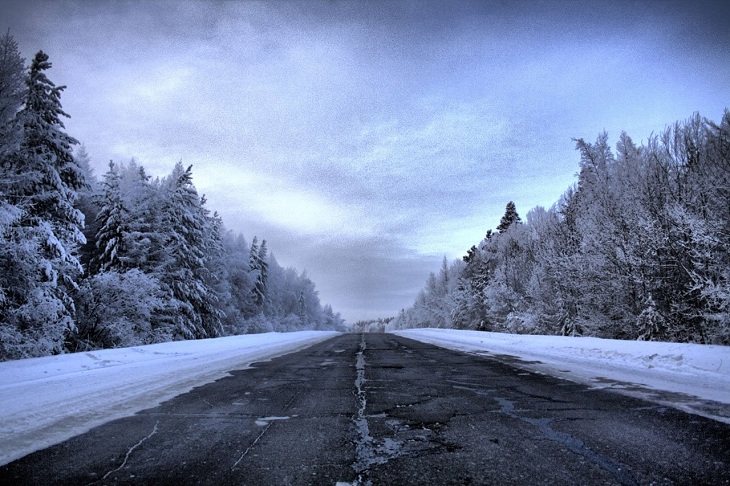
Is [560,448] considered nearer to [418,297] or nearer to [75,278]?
[75,278]

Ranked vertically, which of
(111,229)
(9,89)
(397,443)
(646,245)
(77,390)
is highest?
(9,89)

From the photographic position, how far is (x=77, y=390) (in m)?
5.92

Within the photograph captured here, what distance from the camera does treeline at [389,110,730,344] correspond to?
13.8m

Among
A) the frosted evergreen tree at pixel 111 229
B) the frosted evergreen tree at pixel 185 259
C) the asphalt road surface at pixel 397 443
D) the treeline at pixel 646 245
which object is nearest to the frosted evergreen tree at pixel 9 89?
the frosted evergreen tree at pixel 111 229

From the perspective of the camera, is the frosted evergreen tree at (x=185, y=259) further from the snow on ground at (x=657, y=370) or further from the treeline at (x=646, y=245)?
the treeline at (x=646, y=245)

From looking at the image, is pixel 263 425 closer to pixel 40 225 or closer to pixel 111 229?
pixel 40 225

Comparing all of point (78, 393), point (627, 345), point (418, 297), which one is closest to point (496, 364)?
point (627, 345)

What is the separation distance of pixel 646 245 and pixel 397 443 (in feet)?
58.6

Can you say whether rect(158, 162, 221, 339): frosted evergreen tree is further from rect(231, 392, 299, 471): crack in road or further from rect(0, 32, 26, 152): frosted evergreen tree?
rect(231, 392, 299, 471): crack in road

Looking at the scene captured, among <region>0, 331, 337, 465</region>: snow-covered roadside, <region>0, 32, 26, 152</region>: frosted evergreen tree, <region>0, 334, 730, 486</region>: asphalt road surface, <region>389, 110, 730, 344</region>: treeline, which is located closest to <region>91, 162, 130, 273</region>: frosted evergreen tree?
<region>0, 32, 26, 152</region>: frosted evergreen tree

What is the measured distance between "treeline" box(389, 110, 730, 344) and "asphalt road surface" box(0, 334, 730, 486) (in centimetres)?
1200

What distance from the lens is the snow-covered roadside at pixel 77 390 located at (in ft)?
12.8

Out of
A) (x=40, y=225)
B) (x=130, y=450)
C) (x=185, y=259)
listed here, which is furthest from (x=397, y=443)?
(x=185, y=259)

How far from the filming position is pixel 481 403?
16.5ft
